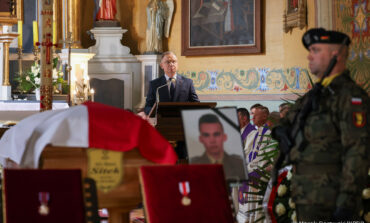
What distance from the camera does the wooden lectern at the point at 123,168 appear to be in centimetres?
375

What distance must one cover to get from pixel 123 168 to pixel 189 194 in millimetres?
392

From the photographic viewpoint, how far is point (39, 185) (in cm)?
346

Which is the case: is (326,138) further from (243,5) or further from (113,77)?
(113,77)

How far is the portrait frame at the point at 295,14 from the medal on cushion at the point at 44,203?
853 centimetres

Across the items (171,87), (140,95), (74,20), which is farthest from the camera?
(140,95)

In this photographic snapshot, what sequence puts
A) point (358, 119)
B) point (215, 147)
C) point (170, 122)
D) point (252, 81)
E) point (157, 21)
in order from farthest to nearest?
1. point (157, 21)
2. point (252, 81)
3. point (170, 122)
4. point (215, 147)
5. point (358, 119)

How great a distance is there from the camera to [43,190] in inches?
137

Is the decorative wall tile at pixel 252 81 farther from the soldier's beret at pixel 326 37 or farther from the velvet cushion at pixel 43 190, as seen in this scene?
the velvet cushion at pixel 43 190

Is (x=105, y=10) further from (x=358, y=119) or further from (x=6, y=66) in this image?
(x=358, y=119)

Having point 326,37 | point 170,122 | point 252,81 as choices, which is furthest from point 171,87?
point 252,81

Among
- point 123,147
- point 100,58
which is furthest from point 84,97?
point 123,147

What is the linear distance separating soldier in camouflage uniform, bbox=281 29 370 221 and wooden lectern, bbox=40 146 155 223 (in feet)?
2.85

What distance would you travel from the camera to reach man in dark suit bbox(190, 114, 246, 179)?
4.29 metres

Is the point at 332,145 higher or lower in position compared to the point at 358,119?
lower
